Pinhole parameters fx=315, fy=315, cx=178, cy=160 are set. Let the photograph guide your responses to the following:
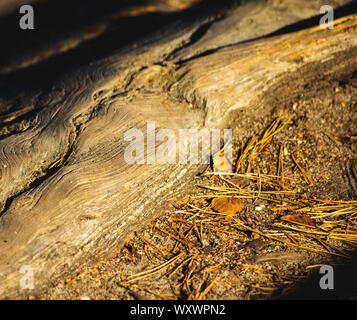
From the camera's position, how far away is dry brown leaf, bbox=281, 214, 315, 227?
196 cm

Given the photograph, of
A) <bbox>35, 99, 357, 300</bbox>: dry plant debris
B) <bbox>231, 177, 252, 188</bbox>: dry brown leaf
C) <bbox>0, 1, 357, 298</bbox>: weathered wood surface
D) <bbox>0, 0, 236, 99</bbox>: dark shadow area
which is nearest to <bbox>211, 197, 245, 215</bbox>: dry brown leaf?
<bbox>35, 99, 357, 300</bbox>: dry plant debris

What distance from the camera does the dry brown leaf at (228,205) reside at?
6.71 feet

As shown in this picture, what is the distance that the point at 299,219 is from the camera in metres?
1.97

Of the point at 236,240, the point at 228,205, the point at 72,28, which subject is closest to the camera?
the point at 236,240

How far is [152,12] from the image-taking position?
11.0 ft

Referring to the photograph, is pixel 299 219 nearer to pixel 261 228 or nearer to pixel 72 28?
pixel 261 228

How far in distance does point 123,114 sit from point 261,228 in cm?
114

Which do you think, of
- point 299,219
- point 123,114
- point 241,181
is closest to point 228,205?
point 241,181

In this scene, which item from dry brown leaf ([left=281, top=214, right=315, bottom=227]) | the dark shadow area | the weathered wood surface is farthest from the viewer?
the dark shadow area

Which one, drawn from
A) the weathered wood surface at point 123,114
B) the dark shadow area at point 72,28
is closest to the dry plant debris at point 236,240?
the weathered wood surface at point 123,114

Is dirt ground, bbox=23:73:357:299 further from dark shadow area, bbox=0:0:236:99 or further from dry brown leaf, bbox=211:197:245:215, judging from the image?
dark shadow area, bbox=0:0:236:99
